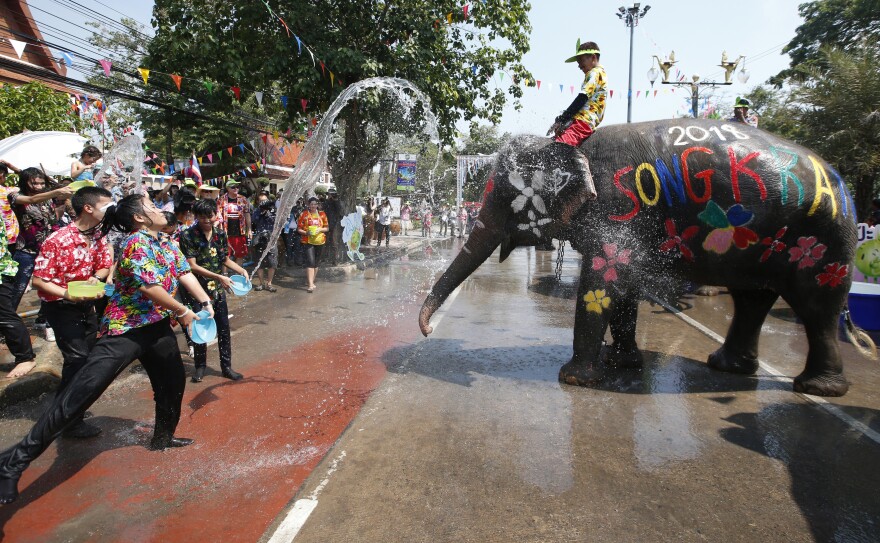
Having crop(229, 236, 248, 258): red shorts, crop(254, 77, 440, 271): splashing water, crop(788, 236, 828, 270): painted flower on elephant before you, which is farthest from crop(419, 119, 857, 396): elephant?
crop(229, 236, 248, 258): red shorts

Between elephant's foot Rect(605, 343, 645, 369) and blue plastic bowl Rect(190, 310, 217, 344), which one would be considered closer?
blue plastic bowl Rect(190, 310, 217, 344)

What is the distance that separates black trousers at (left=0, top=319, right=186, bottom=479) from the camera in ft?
9.91

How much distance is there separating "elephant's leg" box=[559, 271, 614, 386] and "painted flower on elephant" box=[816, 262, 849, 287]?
1765 mm

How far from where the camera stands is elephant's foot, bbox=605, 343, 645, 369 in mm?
5516

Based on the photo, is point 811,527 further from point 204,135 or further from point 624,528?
point 204,135

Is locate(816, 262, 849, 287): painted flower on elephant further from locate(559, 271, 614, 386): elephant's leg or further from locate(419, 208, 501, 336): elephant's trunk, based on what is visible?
locate(419, 208, 501, 336): elephant's trunk

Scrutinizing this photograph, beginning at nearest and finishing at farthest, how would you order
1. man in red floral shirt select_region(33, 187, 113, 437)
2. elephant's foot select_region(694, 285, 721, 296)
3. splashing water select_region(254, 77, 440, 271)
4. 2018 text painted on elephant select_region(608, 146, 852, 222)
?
man in red floral shirt select_region(33, 187, 113, 437)
2018 text painted on elephant select_region(608, 146, 852, 222)
splashing water select_region(254, 77, 440, 271)
elephant's foot select_region(694, 285, 721, 296)

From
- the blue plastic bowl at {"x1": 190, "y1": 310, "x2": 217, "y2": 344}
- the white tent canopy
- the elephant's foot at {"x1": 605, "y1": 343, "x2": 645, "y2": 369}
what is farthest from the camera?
the white tent canopy

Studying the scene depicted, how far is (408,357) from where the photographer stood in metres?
5.96

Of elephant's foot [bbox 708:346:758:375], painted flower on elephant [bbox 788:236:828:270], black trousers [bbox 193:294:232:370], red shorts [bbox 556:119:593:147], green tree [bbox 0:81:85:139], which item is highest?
green tree [bbox 0:81:85:139]

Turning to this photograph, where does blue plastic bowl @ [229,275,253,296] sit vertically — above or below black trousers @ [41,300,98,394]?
above

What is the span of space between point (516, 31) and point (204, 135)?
16.3 m

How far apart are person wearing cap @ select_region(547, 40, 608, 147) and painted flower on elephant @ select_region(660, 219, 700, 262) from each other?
3.73 ft

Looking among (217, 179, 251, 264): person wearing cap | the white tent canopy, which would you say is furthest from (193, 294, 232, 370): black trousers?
(217, 179, 251, 264): person wearing cap
